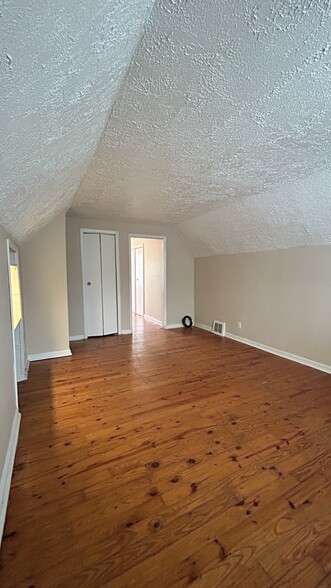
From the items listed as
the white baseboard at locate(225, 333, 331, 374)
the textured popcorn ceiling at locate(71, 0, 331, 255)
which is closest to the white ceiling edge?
the textured popcorn ceiling at locate(71, 0, 331, 255)

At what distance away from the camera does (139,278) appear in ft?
21.8

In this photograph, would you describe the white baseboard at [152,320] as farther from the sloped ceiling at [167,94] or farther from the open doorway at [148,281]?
the sloped ceiling at [167,94]

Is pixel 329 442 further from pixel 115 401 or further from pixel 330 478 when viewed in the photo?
pixel 115 401

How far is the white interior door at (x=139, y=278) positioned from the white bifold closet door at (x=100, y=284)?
161 centimetres

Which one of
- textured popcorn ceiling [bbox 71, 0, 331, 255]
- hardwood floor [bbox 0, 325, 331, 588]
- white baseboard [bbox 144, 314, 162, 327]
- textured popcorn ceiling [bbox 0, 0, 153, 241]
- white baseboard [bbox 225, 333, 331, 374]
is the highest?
textured popcorn ceiling [bbox 71, 0, 331, 255]

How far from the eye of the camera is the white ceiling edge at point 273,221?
8.56ft

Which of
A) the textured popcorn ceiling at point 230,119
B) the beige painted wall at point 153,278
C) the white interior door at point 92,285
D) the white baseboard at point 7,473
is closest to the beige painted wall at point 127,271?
the white interior door at point 92,285

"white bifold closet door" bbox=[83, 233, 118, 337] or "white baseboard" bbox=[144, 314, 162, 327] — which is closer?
"white bifold closet door" bbox=[83, 233, 118, 337]

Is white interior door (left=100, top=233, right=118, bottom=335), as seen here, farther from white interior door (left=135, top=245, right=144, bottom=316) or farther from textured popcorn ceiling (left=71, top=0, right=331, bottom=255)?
white interior door (left=135, top=245, right=144, bottom=316)

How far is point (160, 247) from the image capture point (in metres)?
5.37

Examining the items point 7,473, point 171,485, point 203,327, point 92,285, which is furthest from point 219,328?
point 7,473

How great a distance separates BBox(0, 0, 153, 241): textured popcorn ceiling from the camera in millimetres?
559

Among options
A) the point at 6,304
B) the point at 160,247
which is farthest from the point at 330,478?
the point at 160,247

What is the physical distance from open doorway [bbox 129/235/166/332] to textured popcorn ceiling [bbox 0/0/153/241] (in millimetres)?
3635
